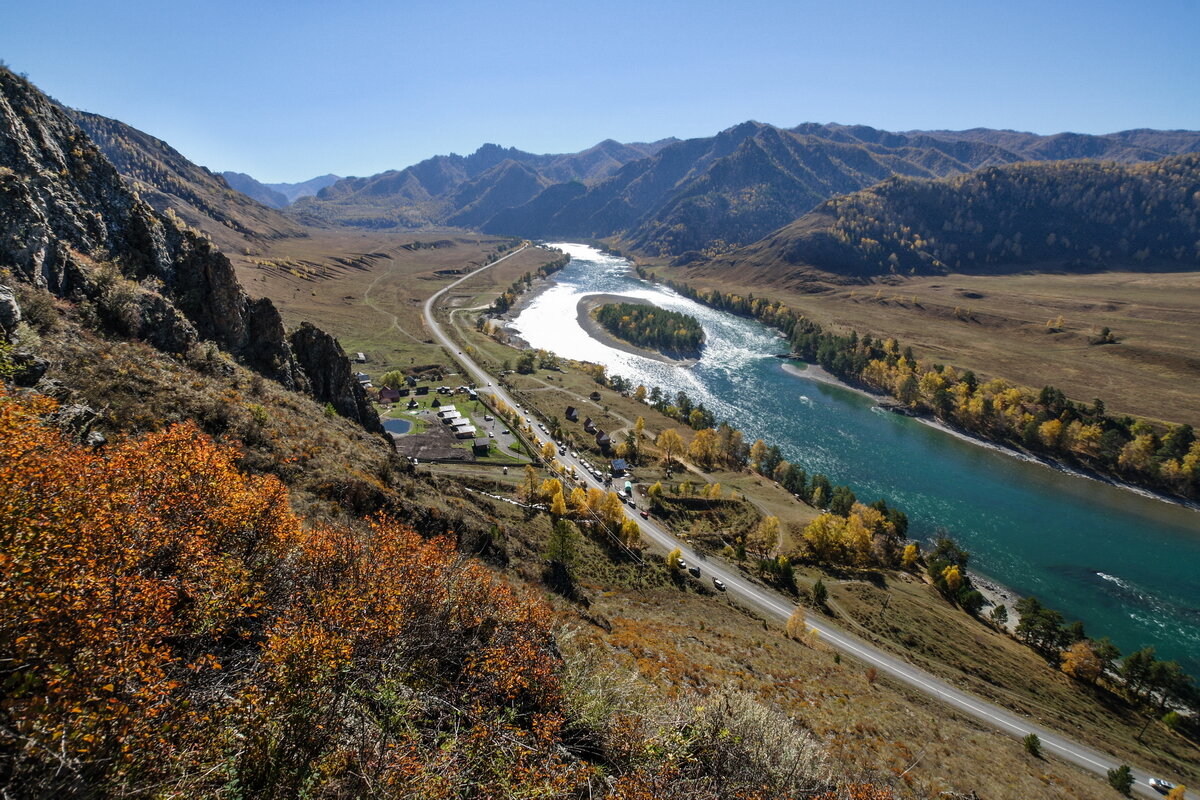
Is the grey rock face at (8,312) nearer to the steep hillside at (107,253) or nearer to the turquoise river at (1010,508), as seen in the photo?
the steep hillside at (107,253)

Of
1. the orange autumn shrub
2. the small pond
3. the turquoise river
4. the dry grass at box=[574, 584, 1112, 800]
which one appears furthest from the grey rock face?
the turquoise river

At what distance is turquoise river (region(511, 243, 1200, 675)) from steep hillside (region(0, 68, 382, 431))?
9923cm

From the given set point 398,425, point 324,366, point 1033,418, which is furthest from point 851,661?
point 1033,418

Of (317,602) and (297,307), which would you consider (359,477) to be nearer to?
(317,602)

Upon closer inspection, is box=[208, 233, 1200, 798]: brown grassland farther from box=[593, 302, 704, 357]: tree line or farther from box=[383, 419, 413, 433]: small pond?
box=[593, 302, 704, 357]: tree line

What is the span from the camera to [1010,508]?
301 ft

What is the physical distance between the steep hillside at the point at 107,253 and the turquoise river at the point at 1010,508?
3907 inches

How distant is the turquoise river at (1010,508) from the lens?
70.1m

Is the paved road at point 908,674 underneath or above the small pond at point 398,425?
underneath

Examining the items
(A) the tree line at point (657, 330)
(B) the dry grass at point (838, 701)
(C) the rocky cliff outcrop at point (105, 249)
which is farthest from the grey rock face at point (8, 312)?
(A) the tree line at point (657, 330)

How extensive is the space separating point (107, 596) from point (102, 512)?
9.73 feet

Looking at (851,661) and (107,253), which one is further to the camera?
(851,661)

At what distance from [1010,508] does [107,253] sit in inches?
5039

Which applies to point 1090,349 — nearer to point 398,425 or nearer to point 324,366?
point 398,425
